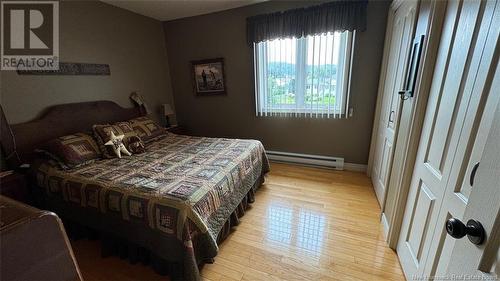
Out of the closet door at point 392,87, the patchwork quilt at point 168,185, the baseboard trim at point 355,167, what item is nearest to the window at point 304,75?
the closet door at point 392,87

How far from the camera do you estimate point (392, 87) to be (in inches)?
86.1

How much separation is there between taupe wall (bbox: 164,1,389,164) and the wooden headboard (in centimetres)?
136

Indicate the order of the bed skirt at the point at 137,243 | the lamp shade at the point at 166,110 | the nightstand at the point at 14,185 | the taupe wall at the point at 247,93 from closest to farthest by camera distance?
the bed skirt at the point at 137,243, the nightstand at the point at 14,185, the taupe wall at the point at 247,93, the lamp shade at the point at 166,110

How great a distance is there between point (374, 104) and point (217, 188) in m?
2.40

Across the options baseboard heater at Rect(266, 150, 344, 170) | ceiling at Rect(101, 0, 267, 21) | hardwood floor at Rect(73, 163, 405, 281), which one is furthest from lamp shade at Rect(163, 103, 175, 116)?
hardwood floor at Rect(73, 163, 405, 281)

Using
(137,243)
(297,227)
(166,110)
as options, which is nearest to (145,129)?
(166,110)

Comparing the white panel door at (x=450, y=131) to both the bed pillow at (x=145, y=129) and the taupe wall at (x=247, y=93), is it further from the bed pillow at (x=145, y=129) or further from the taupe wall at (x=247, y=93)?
the bed pillow at (x=145, y=129)

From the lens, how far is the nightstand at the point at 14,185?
1.78m

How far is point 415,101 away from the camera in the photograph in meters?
1.41

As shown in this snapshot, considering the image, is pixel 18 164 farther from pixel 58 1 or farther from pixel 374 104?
pixel 374 104

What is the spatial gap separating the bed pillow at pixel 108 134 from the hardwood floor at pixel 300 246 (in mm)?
907

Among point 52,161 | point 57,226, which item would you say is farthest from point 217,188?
point 52,161

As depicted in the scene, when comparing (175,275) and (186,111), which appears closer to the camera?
(175,275)

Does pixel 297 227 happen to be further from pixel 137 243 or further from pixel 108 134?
pixel 108 134
